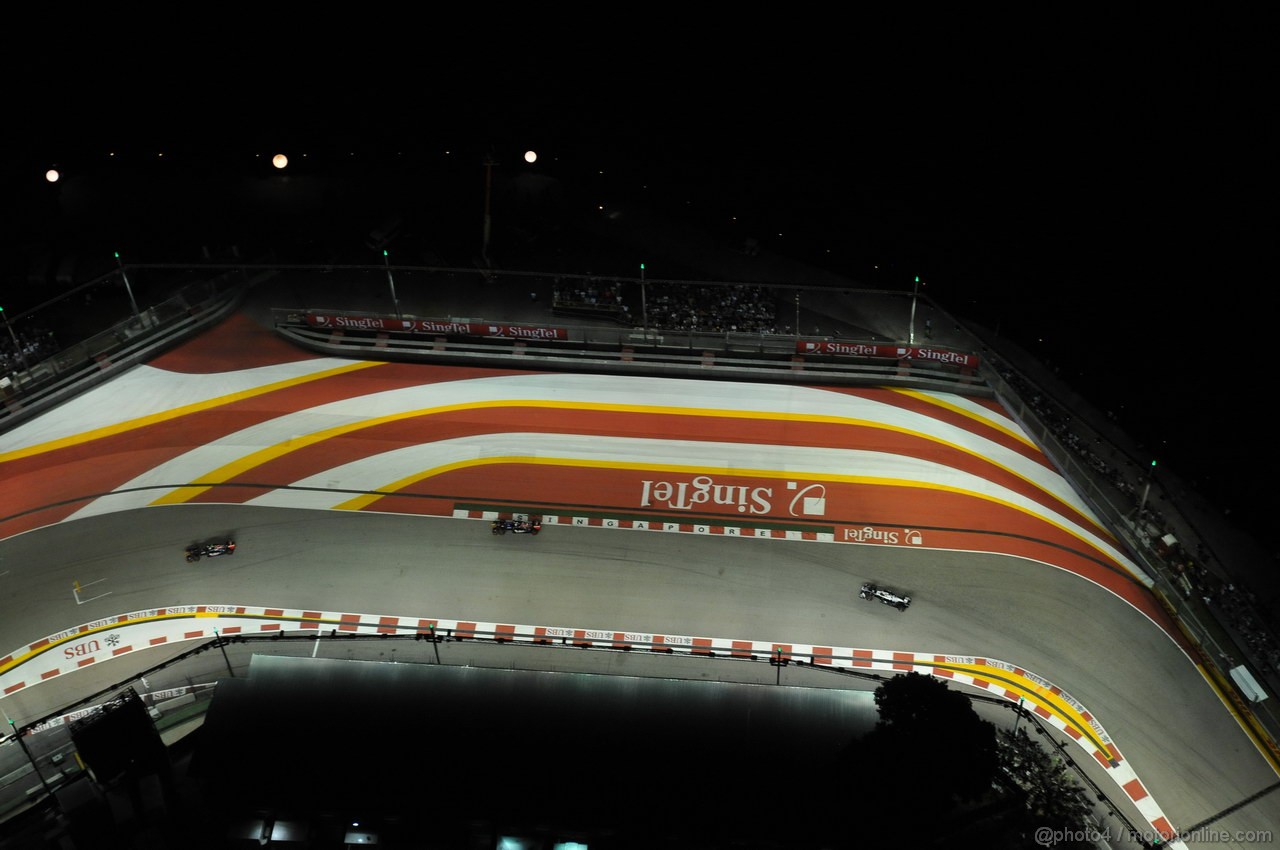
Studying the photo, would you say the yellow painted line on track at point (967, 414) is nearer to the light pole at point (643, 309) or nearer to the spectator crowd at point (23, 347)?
the light pole at point (643, 309)

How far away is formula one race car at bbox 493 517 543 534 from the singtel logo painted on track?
3.84 m

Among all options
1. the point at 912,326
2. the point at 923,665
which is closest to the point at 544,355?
the point at 912,326

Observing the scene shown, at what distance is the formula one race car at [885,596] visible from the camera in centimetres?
3219

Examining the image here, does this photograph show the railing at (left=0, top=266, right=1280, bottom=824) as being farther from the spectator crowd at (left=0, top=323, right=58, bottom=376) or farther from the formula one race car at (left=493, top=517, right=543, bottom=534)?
the formula one race car at (left=493, top=517, right=543, bottom=534)

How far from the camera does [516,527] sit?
112ft

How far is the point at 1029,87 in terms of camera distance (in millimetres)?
41438

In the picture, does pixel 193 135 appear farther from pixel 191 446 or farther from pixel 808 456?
pixel 808 456

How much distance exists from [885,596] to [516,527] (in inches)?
484

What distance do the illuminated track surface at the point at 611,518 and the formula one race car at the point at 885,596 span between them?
1.07 feet

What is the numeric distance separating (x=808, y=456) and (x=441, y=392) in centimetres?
1437

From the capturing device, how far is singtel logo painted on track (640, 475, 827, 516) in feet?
115

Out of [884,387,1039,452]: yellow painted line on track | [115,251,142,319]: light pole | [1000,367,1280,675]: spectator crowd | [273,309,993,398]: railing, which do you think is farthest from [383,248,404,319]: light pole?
[1000,367,1280,675]: spectator crowd

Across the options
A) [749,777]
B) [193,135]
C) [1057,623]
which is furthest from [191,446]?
[1057,623]

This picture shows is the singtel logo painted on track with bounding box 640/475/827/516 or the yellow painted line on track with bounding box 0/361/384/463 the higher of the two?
the yellow painted line on track with bounding box 0/361/384/463
